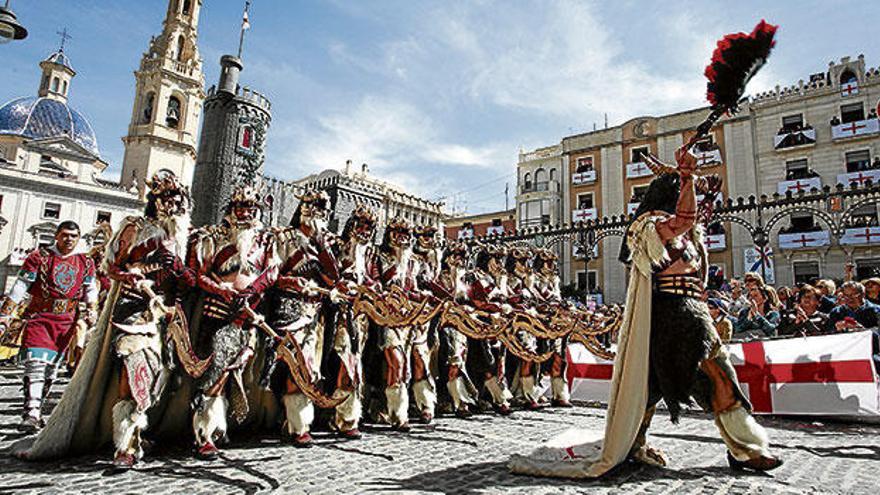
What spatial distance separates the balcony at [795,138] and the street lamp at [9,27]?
3007 centimetres

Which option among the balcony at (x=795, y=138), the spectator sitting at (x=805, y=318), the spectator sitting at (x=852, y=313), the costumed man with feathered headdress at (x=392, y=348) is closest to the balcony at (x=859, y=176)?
the balcony at (x=795, y=138)

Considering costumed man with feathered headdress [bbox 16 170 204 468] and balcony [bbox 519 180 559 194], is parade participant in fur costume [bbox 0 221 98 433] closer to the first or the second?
costumed man with feathered headdress [bbox 16 170 204 468]

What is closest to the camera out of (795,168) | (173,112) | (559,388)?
(559,388)

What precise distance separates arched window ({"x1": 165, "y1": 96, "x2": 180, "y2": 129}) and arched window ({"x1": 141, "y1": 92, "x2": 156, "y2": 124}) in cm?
132

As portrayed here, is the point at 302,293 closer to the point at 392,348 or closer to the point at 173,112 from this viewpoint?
the point at 392,348

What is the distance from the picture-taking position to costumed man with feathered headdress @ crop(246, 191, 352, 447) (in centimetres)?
453

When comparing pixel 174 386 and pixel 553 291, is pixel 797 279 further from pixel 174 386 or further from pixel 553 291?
pixel 174 386

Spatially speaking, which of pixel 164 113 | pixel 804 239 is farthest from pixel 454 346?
pixel 164 113

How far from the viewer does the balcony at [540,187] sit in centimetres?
3259

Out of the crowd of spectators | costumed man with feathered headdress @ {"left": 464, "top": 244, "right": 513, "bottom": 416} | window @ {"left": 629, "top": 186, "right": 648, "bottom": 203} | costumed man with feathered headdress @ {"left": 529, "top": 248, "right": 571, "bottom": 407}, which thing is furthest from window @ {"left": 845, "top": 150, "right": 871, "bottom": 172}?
costumed man with feathered headdress @ {"left": 464, "top": 244, "right": 513, "bottom": 416}

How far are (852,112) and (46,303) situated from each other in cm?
3286

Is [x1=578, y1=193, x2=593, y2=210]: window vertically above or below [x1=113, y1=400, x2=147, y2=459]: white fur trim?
above

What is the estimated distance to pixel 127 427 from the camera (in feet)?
11.8

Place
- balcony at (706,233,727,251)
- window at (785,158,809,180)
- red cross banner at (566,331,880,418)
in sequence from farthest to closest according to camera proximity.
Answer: window at (785,158,809,180)
balcony at (706,233,727,251)
red cross banner at (566,331,880,418)
